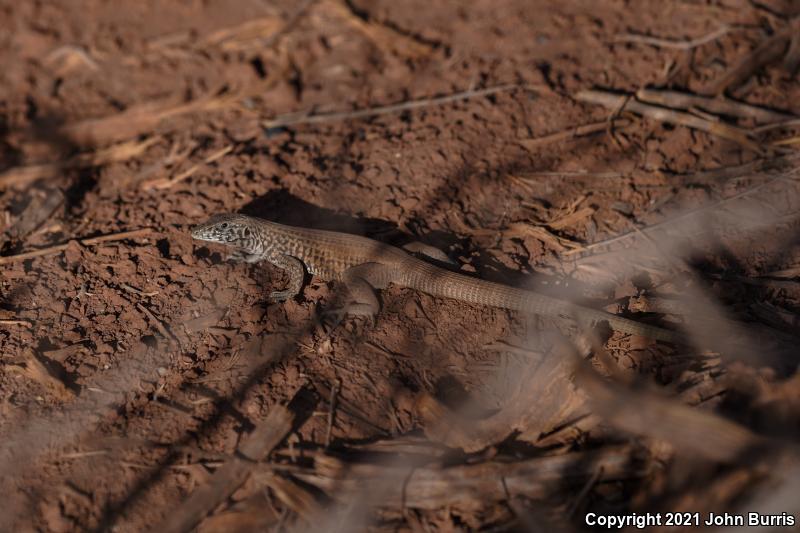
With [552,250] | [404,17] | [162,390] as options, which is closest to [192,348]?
[162,390]

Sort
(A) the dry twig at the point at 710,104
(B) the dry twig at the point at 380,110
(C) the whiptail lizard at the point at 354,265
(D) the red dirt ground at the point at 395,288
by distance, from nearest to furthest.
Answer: (D) the red dirt ground at the point at 395,288 → (C) the whiptail lizard at the point at 354,265 → (A) the dry twig at the point at 710,104 → (B) the dry twig at the point at 380,110

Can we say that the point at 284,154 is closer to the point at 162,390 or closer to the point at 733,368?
the point at 162,390

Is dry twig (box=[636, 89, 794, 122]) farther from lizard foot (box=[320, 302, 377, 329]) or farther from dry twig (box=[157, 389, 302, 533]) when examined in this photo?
dry twig (box=[157, 389, 302, 533])

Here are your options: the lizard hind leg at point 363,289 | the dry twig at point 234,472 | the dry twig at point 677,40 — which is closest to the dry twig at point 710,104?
the dry twig at point 677,40

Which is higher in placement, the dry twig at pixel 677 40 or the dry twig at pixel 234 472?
the dry twig at pixel 677 40

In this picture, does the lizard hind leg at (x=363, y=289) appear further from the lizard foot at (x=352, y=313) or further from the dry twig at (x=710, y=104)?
the dry twig at (x=710, y=104)

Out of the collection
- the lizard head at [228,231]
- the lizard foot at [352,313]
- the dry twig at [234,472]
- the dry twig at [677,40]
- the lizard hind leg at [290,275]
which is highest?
the dry twig at [677,40]
